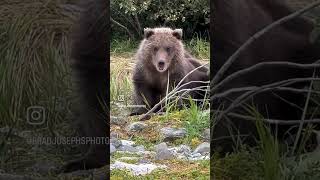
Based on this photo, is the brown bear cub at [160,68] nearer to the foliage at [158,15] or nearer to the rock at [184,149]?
the foliage at [158,15]

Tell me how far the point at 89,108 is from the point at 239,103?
717mm

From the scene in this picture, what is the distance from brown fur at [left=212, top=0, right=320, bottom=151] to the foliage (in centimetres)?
33

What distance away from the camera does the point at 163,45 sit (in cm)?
324

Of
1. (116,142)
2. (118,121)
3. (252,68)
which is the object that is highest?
(252,68)

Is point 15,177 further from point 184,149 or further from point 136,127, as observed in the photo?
point 184,149

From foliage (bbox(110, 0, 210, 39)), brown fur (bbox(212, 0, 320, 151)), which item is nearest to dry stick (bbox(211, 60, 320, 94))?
brown fur (bbox(212, 0, 320, 151))

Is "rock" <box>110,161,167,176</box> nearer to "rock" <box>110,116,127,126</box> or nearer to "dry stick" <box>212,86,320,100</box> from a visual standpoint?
"rock" <box>110,116,127,126</box>

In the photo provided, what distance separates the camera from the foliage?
9.59ft

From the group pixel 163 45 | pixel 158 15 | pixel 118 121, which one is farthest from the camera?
pixel 163 45

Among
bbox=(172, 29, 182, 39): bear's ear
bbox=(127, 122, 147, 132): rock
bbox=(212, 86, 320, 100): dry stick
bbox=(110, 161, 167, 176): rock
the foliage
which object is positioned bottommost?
bbox=(110, 161, 167, 176): rock

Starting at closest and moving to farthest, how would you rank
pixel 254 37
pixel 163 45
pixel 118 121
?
pixel 254 37, pixel 118 121, pixel 163 45

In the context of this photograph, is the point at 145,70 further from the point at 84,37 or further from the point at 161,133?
the point at 84,37

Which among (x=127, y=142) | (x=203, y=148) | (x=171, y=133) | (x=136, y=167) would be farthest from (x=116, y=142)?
(x=203, y=148)

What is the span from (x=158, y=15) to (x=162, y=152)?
0.74m
